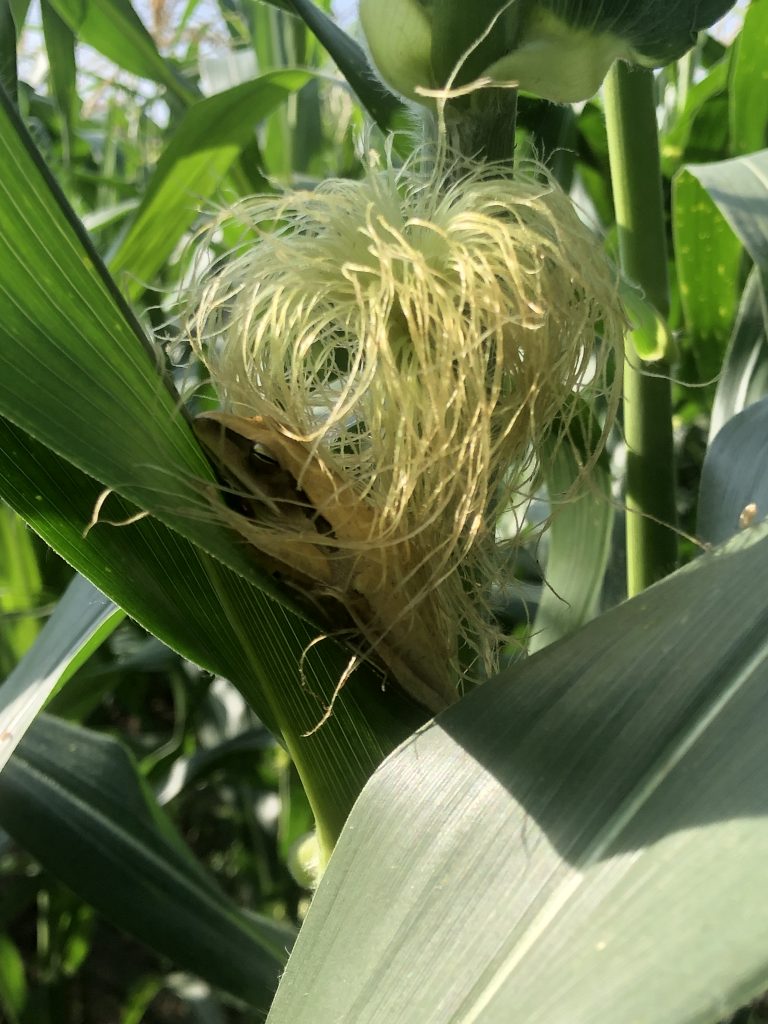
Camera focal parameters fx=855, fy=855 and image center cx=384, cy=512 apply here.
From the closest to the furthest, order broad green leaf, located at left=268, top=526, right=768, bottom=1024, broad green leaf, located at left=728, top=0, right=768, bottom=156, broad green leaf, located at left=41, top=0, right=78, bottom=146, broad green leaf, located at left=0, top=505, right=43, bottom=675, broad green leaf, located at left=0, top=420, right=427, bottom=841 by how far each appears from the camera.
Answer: broad green leaf, located at left=268, top=526, right=768, bottom=1024
broad green leaf, located at left=0, top=420, right=427, bottom=841
broad green leaf, located at left=728, top=0, right=768, bottom=156
broad green leaf, located at left=41, top=0, right=78, bottom=146
broad green leaf, located at left=0, top=505, right=43, bottom=675

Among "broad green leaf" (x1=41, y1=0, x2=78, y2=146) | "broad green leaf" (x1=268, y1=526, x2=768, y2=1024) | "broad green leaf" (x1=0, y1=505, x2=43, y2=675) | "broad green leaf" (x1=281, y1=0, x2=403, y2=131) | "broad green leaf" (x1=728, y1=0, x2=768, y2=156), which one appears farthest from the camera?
"broad green leaf" (x1=0, y1=505, x2=43, y2=675)

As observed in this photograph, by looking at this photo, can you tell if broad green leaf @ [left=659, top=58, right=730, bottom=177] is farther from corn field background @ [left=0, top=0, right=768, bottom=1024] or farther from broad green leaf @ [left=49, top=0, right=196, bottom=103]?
broad green leaf @ [left=49, top=0, right=196, bottom=103]

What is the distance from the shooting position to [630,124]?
1.36 ft

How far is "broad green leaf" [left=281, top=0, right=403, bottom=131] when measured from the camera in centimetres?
39

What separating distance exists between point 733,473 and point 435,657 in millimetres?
199

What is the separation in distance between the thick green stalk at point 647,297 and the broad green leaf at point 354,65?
108mm

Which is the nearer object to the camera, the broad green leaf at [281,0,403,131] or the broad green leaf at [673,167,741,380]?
the broad green leaf at [281,0,403,131]

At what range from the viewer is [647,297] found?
424 mm

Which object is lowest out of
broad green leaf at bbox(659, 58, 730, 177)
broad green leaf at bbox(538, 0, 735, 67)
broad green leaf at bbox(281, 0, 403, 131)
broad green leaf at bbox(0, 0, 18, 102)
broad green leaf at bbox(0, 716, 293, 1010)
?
broad green leaf at bbox(0, 716, 293, 1010)

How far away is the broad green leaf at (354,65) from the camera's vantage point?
0.39m

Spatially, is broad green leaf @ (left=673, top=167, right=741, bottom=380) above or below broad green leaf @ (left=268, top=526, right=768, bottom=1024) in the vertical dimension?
above

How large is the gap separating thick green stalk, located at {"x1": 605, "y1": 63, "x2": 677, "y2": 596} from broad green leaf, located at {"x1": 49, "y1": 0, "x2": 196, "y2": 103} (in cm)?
37

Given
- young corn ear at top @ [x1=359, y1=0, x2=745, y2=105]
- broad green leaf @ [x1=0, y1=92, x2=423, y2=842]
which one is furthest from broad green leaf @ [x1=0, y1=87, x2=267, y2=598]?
young corn ear at top @ [x1=359, y1=0, x2=745, y2=105]

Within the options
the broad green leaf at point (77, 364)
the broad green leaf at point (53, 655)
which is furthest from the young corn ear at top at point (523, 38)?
the broad green leaf at point (53, 655)
